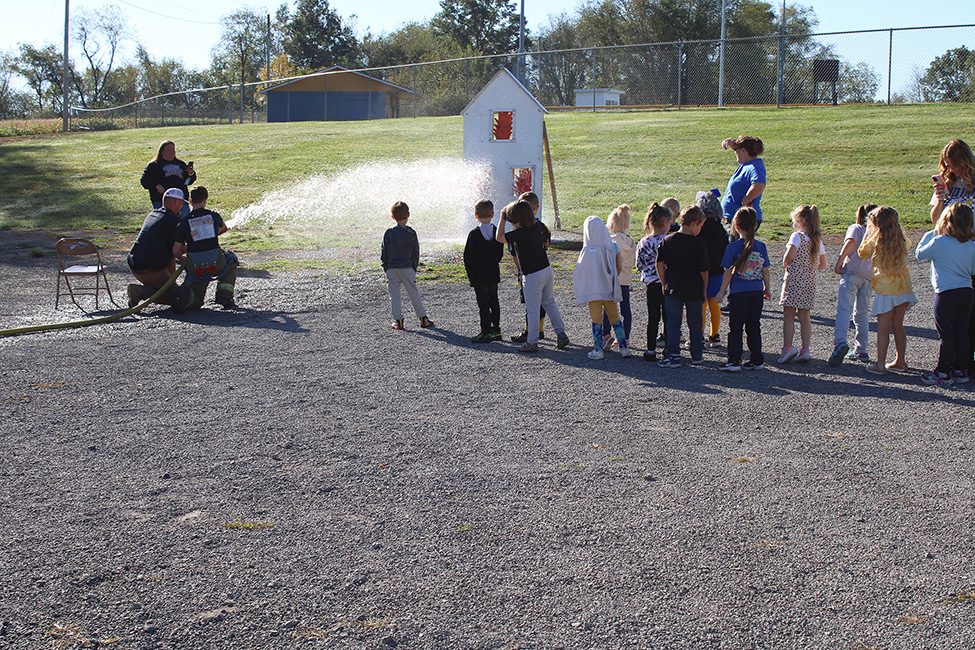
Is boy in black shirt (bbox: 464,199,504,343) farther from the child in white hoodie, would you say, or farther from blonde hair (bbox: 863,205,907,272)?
blonde hair (bbox: 863,205,907,272)

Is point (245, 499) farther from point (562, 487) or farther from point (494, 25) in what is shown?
point (494, 25)

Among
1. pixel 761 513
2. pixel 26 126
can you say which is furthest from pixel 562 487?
pixel 26 126

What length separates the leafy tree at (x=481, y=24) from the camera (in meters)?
76.2

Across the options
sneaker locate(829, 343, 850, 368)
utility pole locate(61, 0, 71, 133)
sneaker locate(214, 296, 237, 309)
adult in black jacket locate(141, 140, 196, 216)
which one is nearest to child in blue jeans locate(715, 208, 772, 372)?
sneaker locate(829, 343, 850, 368)

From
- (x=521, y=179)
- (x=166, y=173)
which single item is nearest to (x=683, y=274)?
(x=521, y=179)

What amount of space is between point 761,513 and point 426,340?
4.51m

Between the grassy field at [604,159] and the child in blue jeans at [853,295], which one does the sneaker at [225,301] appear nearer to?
the grassy field at [604,159]

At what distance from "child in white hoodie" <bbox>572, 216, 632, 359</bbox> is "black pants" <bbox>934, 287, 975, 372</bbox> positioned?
8.13 ft

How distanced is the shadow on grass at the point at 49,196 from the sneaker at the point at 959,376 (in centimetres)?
1642

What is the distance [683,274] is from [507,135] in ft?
24.9

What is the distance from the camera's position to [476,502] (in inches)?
172

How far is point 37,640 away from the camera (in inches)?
124

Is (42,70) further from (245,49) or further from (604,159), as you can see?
(604,159)

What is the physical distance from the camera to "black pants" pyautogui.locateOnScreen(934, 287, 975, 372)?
6.32 m
